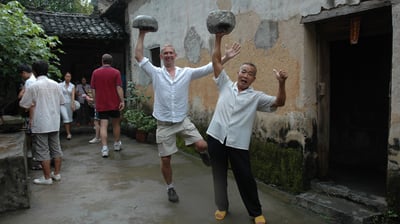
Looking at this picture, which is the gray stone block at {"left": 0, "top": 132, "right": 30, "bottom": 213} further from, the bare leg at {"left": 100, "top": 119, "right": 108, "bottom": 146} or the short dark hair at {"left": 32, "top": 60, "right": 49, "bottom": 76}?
the bare leg at {"left": 100, "top": 119, "right": 108, "bottom": 146}

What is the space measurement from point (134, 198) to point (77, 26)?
297 inches

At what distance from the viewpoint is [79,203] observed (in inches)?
168

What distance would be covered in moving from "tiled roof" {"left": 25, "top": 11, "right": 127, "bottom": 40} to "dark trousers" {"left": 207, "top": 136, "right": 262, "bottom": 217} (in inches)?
302

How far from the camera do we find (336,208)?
3.79 m

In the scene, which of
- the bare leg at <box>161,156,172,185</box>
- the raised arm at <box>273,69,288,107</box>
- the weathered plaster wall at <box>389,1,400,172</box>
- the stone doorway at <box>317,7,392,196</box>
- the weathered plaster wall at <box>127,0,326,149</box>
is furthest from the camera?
the stone doorway at <box>317,7,392,196</box>

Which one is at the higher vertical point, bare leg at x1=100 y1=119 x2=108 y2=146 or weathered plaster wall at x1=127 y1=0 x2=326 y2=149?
weathered plaster wall at x1=127 y1=0 x2=326 y2=149

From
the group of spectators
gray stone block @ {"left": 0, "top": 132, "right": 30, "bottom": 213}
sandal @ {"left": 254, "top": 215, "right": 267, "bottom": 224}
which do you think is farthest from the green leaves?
sandal @ {"left": 254, "top": 215, "right": 267, "bottom": 224}

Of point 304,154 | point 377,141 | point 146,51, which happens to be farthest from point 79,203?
point 146,51

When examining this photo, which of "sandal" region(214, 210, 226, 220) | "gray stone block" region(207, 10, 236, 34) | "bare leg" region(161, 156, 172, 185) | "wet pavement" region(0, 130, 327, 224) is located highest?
"gray stone block" region(207, 10, 236, 34)

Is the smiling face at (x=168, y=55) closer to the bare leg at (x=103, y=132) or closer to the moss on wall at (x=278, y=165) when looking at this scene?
the moss on wall at (x=278, y=165)

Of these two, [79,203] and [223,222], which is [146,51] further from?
[223,222]

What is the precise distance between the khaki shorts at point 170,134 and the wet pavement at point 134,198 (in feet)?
2.14

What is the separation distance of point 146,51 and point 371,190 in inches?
266

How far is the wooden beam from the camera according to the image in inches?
137
